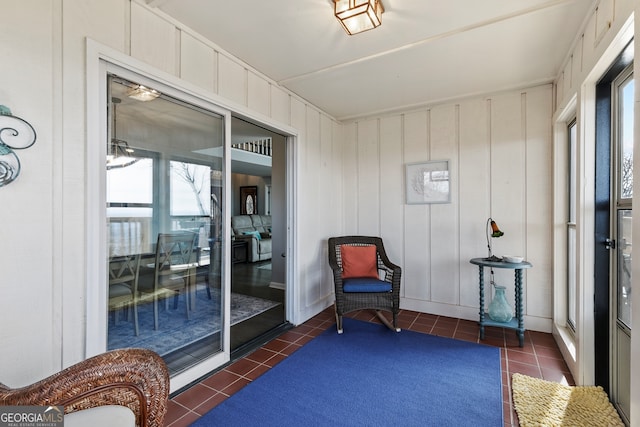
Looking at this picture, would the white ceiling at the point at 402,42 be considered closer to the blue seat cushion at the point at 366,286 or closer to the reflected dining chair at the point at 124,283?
the reflected dining chair at the point at 124,283

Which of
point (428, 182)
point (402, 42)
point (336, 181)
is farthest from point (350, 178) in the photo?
point (402, 42)

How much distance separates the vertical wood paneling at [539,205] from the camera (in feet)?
10.1

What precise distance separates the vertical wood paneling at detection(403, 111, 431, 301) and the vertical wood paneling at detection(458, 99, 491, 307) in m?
0.40

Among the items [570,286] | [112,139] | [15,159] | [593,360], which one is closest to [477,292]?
[570,286]

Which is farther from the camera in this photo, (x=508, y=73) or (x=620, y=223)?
(x=508, y=73)

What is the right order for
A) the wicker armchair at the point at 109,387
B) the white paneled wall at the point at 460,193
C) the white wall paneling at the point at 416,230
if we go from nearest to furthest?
the wicker armchair at the point at 109,387
the white paneled wall at the point at 460,193
the white wall paneling at the point at 416,230

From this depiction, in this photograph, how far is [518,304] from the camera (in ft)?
9.29

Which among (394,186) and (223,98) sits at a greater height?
(223,98)

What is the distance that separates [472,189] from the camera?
135 inches

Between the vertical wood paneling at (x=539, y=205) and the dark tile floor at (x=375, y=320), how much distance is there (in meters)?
0.41

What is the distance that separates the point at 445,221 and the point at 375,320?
4.75ft

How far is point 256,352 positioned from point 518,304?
2.51 meters

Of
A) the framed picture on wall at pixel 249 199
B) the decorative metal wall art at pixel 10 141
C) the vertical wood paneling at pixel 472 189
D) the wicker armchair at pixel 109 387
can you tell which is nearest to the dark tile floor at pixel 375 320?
the vertical wood paneling at pixel 472 189

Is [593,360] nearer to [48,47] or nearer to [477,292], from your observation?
[477,292]
